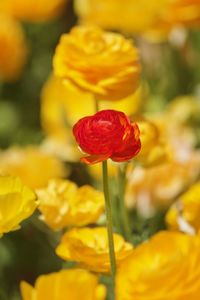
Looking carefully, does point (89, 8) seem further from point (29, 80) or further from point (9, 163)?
point (9, 163)

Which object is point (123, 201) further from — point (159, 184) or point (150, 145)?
point (159, 184)

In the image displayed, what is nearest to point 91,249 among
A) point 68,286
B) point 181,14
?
point 68,286

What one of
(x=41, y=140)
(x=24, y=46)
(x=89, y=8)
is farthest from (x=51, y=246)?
(x=24, y=46)

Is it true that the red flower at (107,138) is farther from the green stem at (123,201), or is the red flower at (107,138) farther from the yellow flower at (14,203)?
the green stem at (123,201)

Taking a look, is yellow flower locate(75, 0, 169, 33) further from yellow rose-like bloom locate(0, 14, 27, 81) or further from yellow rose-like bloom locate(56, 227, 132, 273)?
yellow rose-like bloom locate(56, 227, 132, 273)

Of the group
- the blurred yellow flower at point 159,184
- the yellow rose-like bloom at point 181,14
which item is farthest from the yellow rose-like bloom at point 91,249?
the yellow rose-like bloom at point 181,14

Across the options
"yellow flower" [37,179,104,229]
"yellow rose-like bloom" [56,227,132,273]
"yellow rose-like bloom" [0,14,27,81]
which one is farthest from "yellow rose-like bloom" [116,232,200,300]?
"yellow rose-like bloom" [0,14,27,81]
